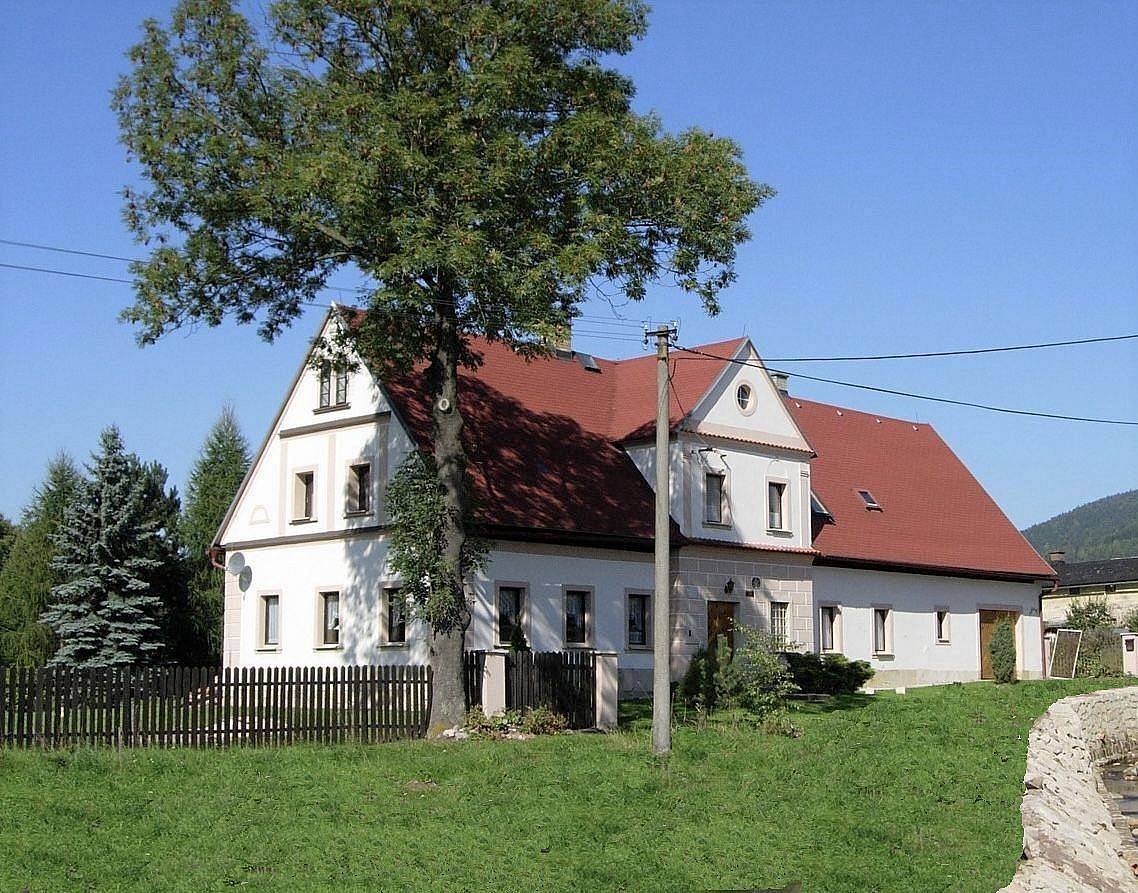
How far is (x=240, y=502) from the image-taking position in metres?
34.3

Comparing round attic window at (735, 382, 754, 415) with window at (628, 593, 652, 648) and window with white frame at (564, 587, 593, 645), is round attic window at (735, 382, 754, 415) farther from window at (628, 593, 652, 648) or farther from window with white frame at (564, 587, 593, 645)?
window with white frame at (564, 587, 593, 645)

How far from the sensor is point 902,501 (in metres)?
42.5

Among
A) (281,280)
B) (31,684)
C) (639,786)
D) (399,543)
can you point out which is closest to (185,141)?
(281,280)

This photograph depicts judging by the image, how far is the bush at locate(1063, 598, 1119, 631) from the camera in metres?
56.2

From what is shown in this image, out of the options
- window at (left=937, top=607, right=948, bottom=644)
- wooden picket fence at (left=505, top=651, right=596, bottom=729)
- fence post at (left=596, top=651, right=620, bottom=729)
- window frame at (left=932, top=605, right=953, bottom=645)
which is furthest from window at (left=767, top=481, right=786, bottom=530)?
wooden picket fence at (left=505, top=651, right=596, bottom=729)

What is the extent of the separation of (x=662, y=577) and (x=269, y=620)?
678 inches

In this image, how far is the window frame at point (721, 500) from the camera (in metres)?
34.1

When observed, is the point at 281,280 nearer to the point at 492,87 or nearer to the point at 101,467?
the point at 492,87

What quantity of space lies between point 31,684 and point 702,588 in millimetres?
18597

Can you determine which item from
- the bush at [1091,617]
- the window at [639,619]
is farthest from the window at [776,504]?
the bush at [1091,617]

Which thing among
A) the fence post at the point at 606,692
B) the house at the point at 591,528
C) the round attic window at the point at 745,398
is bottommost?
the fence post at the point at 606,692

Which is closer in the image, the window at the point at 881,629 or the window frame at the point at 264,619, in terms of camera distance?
the window frame at the point at 264,619

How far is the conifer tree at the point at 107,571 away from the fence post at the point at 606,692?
1757 cm

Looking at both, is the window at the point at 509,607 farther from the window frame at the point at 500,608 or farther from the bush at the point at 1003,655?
the bush at the point at 1003,655
